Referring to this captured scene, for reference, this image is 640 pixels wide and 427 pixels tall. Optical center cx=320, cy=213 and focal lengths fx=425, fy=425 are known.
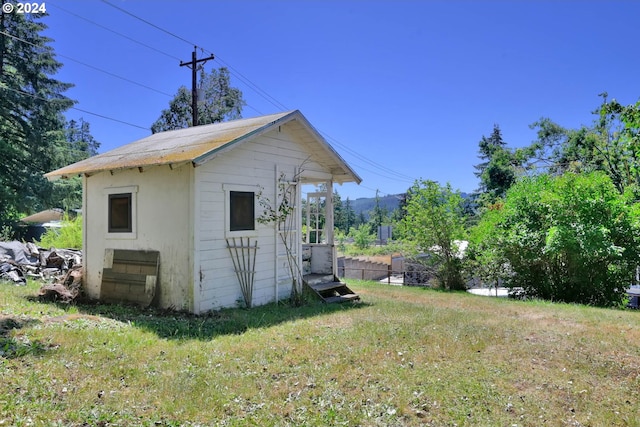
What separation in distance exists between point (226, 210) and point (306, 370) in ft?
13.9

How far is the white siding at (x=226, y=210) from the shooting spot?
7.93m

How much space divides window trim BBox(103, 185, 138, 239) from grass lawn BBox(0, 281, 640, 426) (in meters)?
1.59

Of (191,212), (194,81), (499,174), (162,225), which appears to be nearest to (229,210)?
(191,212)

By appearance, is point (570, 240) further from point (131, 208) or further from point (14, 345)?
point (14, 345)

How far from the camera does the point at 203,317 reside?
298 inches

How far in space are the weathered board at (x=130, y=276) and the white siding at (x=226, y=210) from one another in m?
1.05

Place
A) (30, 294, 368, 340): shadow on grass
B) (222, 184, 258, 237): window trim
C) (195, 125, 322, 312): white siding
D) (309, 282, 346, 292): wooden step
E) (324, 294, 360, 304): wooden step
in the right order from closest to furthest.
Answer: (30, 294, 368, 340): shadow on grass < (195, 125, 322, 312): white siding < (222, 184, 258, 237): window trim < (324, 294, 360, 304): wooden step < (309, 282, 346, 292): wooden step

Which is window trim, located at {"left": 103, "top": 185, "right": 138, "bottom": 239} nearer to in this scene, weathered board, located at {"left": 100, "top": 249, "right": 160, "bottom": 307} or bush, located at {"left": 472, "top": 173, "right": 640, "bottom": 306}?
weathered board, located at {"left": 100, "top": 249, "right": 160, "bottom": 307}

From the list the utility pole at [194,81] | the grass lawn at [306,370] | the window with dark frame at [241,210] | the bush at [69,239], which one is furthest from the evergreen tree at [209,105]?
the grass lawn at [306,370]

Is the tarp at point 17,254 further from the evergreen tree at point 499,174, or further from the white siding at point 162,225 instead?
the evergreen tree at point 499,174

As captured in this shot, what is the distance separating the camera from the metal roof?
303 inches

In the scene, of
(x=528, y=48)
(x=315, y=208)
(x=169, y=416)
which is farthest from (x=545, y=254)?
(x=169, y=416)

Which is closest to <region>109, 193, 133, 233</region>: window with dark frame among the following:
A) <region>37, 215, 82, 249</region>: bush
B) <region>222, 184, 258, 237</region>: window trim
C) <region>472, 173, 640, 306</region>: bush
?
<region>222, 184, 258, 237</region>: window trim

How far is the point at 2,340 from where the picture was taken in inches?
204
